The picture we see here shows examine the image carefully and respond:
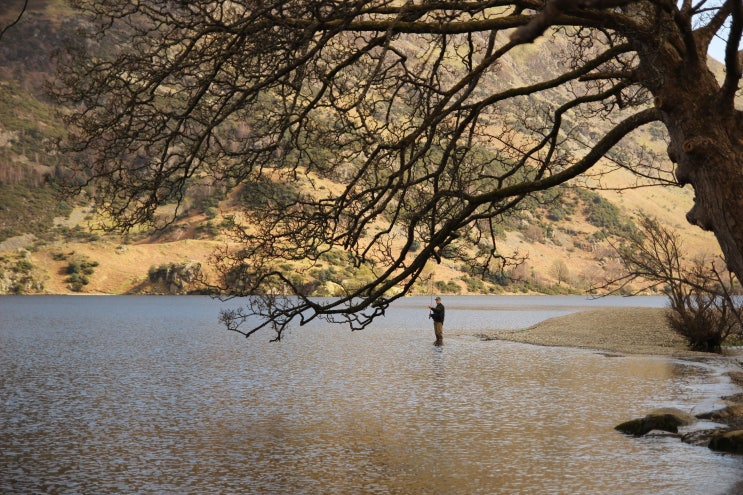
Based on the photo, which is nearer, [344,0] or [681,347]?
[344,0]

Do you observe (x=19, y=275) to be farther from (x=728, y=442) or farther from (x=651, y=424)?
(x=728, y=442)

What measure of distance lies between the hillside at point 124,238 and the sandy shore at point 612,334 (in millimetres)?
36448

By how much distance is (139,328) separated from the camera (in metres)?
52.1

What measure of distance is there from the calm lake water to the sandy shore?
237 centimetres

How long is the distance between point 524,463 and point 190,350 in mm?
25324

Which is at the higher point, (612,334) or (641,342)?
(612,334)

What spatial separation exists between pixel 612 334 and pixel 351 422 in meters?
27.4

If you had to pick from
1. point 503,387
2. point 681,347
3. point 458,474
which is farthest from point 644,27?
point 681,347

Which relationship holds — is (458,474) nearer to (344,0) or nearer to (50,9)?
(344,0)

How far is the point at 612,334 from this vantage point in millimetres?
42250

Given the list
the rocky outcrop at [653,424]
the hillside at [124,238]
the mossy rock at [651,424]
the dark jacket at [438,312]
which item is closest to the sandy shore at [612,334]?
the dark jacket at [438,312]

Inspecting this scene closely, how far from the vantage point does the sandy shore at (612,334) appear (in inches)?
1369

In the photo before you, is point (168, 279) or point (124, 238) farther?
point (168, 279)

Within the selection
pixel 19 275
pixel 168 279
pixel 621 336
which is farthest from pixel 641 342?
pixel 19 275
